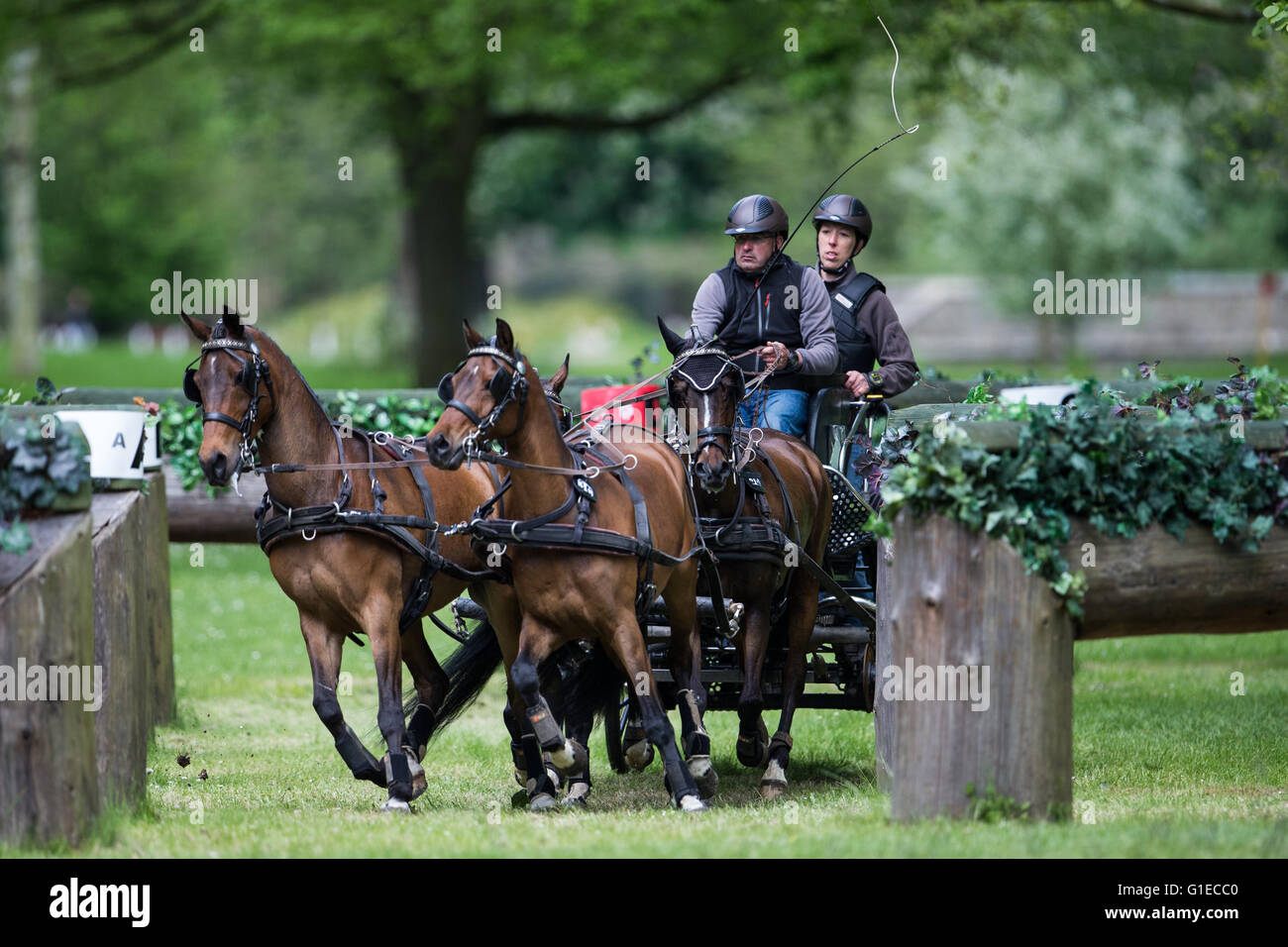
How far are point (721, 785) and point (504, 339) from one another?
2.95m

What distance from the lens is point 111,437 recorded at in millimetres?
8250

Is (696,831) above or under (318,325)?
under

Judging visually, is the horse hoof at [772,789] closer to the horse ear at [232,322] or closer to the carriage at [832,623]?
the carriage at [832,623]

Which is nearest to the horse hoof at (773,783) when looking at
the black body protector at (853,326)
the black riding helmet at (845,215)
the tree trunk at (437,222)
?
the black body protector at (853,326)

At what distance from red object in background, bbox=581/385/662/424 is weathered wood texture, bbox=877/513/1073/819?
7.64 feet

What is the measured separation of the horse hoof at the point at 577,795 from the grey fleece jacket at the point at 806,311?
236 centimetres

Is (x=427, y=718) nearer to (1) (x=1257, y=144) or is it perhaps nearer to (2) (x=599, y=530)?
(2) (x=599, y=530)

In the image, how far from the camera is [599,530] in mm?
7270

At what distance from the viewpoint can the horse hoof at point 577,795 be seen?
783 cm

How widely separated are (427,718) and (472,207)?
29401mm

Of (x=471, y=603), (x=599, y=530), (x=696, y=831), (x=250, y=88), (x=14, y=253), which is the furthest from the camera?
(x=14, y=253)

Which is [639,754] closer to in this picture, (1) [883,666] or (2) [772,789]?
(2) [772,789]

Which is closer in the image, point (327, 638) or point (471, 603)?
point (327, 638)
